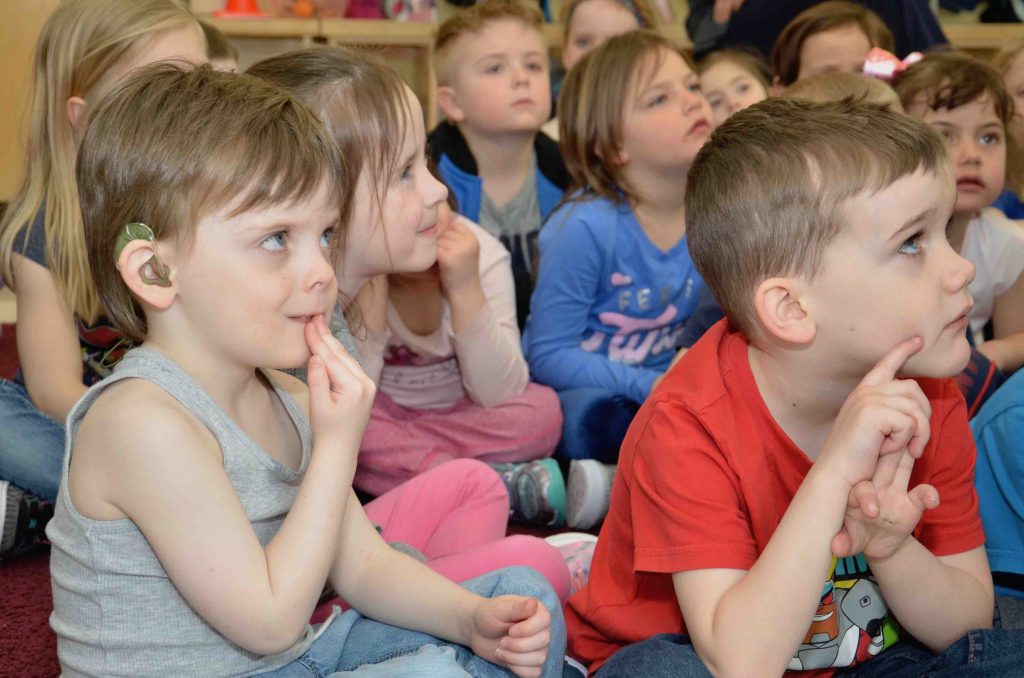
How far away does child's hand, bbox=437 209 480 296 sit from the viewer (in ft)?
5.18

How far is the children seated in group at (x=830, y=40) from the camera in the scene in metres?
2.37

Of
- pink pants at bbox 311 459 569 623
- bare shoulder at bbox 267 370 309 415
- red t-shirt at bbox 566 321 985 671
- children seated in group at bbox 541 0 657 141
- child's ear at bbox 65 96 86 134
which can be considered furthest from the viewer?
children seated in group at bbox 541 0 657 141

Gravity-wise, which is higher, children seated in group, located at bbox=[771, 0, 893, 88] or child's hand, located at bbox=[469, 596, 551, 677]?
children seated in group, located at bbox=[771, 0, 893, 88]

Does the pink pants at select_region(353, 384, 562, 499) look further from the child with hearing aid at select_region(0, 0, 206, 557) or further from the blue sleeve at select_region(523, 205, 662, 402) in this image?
the child with hearing aid at select_region(0, 0, 206, 557)

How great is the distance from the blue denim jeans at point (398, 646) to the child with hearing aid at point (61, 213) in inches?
24.9

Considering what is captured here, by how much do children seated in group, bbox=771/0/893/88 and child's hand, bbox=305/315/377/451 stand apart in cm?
172

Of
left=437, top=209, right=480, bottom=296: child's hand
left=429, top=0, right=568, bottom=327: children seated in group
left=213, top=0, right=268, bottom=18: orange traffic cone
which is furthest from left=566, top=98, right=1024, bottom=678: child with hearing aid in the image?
left=213, top=0, right=268, bottom=18: orange traffic cone

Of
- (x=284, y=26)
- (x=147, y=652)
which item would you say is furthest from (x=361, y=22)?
(x=147, y=652)

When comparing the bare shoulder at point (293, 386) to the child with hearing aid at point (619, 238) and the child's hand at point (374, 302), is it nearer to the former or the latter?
the child's hand at point (374, 302)

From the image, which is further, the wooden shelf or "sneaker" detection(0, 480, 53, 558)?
the wooden shelf

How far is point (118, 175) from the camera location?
92cm

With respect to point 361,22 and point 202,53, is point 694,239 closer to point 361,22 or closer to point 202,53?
point 202,53

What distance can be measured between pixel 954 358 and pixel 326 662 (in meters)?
0.64

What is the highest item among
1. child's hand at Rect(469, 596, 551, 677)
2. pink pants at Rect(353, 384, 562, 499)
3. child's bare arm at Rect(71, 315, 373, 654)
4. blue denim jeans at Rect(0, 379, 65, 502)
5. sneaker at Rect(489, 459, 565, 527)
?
child's bare arm at Rect(71, 315, 373, 654)
